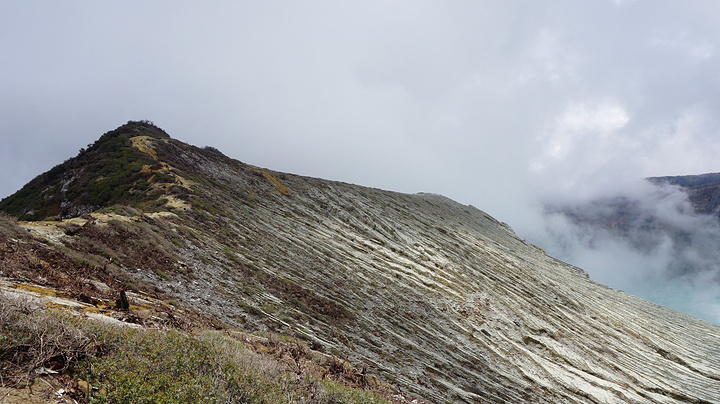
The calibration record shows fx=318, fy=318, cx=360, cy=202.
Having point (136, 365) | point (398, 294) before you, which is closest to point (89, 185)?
point (398, 294)

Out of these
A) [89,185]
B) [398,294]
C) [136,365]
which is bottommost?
[398,294]

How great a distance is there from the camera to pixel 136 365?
24.0 ft

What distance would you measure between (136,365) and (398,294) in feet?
89.4

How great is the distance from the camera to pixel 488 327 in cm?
3334

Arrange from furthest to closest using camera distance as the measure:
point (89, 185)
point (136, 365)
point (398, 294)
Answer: point (89, 185) → point (398, 294) → point (136, 365)

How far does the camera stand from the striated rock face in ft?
64.3

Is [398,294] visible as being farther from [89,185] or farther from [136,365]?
[89,185]

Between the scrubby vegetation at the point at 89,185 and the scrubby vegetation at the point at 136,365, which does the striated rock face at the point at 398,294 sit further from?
the scrubby vegetation at the point at 136,365

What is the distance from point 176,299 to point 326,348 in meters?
8.10

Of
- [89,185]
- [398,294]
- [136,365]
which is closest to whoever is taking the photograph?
[136,365]

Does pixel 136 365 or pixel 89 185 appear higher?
pixel 89 185

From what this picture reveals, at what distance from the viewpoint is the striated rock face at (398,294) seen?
19.6 m

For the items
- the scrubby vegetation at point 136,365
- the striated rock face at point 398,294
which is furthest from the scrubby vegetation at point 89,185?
the scrubby vegetation at point 136,365

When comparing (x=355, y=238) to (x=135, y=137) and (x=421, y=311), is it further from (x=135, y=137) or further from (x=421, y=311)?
(x=135, y=137)
